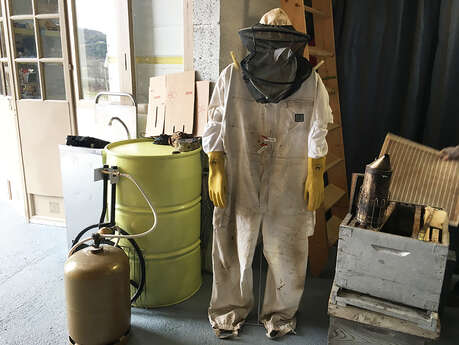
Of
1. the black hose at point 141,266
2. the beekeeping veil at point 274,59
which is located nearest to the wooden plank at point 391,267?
the beekeeping veil at point 274,59

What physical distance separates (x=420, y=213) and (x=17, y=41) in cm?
323

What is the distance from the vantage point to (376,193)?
1490mm

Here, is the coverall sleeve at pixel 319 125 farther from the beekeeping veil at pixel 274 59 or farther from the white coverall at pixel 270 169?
the beekeeping veil at pixel 274 59

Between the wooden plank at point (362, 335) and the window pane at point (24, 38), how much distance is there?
3.00 meters

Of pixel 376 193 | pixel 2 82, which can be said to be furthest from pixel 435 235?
pixel 2 82

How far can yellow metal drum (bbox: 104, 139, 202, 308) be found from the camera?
6.27 ft

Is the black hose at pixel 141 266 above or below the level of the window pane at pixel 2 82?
below

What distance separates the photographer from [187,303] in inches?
84.3

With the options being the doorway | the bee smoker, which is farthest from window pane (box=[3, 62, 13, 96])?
the bee smoker

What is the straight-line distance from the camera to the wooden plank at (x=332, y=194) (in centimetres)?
250

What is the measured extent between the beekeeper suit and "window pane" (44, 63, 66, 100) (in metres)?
1.77

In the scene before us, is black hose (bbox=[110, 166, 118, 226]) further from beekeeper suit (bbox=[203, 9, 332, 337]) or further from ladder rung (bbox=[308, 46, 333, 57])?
ladder rung (bbox=[308, 46, 333, 57])

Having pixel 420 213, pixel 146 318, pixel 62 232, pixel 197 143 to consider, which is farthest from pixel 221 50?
pixel 62 232

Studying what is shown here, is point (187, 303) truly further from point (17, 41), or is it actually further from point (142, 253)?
point (17, 41)
